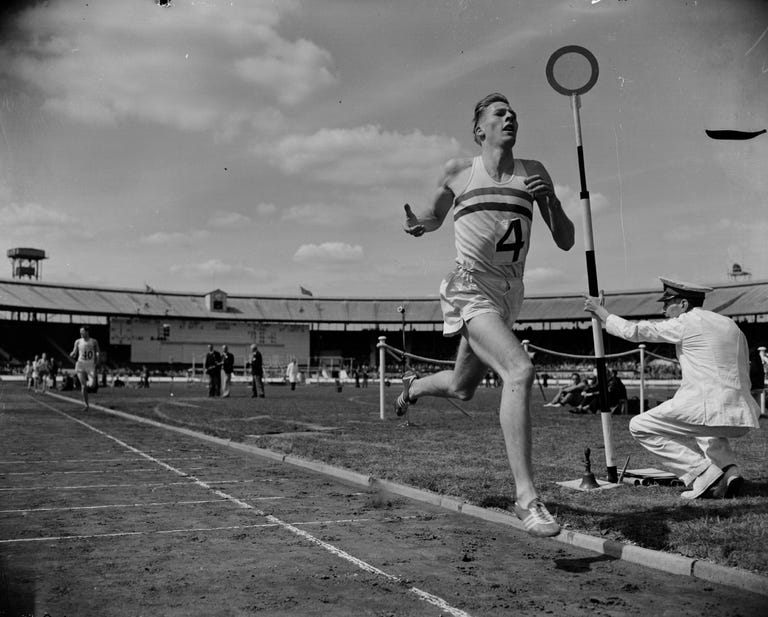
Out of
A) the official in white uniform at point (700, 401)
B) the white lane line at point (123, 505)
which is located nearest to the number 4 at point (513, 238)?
the official in white uniform at point (700, 401)

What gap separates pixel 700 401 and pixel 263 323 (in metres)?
77.1

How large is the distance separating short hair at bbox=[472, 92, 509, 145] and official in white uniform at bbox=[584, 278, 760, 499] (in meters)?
1.88

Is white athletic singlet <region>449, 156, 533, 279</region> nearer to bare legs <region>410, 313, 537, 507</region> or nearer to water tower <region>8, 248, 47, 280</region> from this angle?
bare legs <region>410, 313, 537, 507</region>

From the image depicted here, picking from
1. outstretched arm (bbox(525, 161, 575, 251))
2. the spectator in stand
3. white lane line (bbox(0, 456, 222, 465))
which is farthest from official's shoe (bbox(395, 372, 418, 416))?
the spectator in stand

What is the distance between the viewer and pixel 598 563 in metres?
4.30

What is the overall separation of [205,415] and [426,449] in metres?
8.72

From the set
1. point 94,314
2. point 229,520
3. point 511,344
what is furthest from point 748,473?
point 94,314

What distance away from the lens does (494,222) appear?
4.83 meters

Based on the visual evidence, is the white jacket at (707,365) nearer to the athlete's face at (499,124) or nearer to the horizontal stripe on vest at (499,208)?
the horizontal stripe on vest at (499,208)

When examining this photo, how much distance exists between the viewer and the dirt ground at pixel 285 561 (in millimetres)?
3490

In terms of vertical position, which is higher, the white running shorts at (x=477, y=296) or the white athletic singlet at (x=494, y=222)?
the white athletic singlet at (x=494, y=222)

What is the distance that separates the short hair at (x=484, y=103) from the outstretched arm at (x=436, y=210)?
0.84 feet

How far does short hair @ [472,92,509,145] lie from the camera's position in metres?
5.02

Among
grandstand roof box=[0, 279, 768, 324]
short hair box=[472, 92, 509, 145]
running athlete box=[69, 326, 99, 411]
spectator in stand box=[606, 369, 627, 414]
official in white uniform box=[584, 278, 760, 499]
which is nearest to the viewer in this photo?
short hair box=[472, 92, 509, 145]
